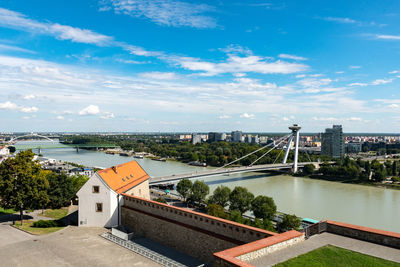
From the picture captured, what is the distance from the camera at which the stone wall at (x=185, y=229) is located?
6059mm

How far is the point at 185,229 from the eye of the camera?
288 inches

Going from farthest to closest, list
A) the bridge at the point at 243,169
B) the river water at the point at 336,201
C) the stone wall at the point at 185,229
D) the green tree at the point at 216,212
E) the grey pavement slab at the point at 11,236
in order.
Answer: the bridge at the point at 243,169, the river water at the point at 336,201, the green tree at the point at 216,212, the grey pavement slab at the point at 11,236, the stone wall at the point at 185,229

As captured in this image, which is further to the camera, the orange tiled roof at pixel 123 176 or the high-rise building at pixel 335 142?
the high-rise building at pixel 335 142

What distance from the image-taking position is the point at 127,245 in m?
7.30

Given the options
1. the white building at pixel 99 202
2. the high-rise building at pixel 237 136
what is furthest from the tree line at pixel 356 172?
the high-rise building at pixel 237 136

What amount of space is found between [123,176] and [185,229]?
13.8ft

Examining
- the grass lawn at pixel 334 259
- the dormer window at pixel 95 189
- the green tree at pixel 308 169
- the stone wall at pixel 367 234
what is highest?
the stone wall at pixel 367 234

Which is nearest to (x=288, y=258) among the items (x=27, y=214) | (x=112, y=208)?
(x=112, y=208)

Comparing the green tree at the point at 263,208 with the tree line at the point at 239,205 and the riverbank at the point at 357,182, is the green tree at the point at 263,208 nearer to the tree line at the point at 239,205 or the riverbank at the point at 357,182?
the tree line at the point at 239,205

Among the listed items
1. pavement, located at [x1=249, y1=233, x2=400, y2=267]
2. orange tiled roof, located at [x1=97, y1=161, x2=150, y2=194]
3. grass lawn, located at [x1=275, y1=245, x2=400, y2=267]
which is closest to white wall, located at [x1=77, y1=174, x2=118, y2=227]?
orange tiled roof, located at [x1=97, y1=161, x2=150, y2=194]

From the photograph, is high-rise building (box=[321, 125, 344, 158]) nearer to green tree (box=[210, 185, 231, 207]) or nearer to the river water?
the river water

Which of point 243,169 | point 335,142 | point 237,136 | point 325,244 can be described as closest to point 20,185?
point 325,244

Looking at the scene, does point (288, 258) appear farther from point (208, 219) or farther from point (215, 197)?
point (215, 197)

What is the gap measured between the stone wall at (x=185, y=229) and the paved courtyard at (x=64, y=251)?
3.68 ft
